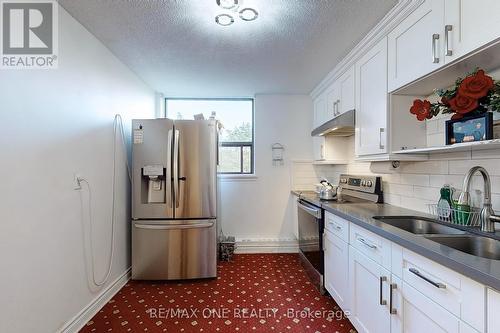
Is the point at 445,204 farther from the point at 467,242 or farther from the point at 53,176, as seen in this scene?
the point at 53,176

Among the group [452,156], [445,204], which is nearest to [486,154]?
[452,156]

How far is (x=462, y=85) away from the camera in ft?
4.13

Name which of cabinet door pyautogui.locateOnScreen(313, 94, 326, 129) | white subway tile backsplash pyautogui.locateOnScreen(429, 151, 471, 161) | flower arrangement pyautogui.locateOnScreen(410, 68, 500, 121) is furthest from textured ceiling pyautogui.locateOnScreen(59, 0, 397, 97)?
white subway tile backsplash pyautogui.locateOnScreen(429, 151, 471, 161)

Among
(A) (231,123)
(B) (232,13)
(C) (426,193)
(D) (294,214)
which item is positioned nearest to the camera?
(B) (232,13)

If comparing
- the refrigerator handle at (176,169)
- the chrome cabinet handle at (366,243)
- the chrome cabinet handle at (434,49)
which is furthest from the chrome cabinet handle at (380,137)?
the refrigerator handle at (176,169)

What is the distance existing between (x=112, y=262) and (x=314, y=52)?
109 inches

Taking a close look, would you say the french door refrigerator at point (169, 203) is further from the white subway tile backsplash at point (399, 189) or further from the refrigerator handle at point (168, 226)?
the white subway tile backsplash at point (399, 189)

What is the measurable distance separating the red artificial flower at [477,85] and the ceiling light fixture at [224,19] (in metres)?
1.46

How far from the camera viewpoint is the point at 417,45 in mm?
1521

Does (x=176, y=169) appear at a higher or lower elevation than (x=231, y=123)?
lower

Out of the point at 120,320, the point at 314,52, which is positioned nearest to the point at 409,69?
the point at 314,52

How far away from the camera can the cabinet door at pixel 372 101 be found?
1892mm

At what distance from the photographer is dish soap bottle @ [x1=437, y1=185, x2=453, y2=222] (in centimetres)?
156

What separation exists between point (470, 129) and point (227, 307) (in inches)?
84.5
